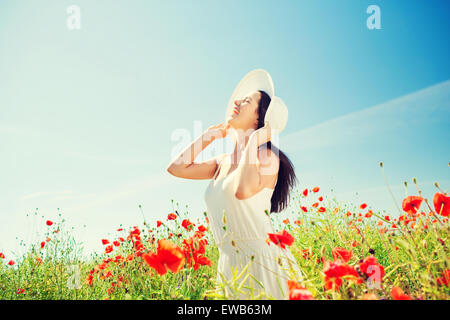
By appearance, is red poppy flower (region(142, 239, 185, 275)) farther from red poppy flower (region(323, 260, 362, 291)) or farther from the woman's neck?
the woman's neck

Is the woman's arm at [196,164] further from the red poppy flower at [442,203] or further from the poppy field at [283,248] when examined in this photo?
the red poppy flower at [442,203]

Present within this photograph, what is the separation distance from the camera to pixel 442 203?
5.19 ft

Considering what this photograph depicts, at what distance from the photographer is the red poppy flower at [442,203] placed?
1.57 metres

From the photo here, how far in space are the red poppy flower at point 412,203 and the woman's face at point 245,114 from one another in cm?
121

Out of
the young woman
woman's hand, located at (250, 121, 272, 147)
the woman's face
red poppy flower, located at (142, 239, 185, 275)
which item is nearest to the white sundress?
the young woman

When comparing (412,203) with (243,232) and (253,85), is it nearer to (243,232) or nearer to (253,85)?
(243,232)

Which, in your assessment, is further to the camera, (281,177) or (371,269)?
(281,177)

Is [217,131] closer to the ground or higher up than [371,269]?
higher up

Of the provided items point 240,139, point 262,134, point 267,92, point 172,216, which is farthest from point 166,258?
point 172,216

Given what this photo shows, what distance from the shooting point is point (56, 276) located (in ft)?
10.9

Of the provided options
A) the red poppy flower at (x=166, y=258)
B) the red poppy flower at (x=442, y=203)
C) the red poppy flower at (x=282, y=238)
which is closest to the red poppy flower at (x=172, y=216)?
the red poppy flower at (x=166, y=258)

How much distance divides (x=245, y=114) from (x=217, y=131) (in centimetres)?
35
